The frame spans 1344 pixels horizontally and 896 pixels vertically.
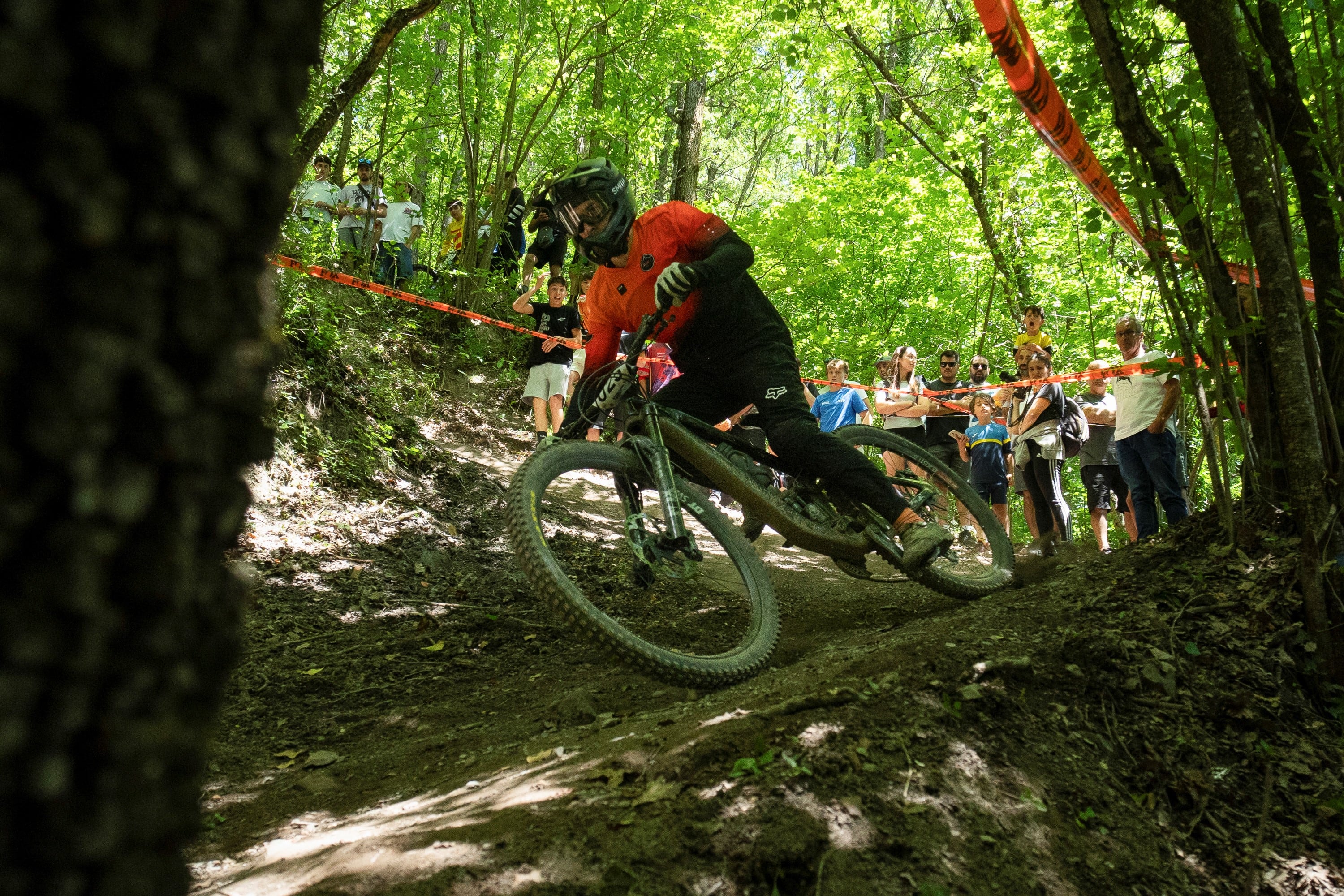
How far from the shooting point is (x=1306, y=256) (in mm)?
3803

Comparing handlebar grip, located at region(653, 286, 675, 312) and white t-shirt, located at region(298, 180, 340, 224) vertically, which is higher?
white t-shirt, located at region(298, 180, 340, 224)

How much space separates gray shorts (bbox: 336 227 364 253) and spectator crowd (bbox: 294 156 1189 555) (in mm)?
19

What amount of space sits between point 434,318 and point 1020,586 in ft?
28.8

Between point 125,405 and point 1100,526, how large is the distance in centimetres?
810

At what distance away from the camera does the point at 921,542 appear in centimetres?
425

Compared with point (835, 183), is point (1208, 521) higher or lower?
lower

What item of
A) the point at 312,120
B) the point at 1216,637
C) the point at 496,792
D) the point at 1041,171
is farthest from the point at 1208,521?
the point at 1041,171

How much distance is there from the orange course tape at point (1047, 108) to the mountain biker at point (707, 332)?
1418 millimetres

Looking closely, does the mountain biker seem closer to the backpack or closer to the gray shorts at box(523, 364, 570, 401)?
the backpack

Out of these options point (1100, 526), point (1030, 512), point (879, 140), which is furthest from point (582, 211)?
point (879, 140)

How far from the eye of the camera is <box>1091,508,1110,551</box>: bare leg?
7461 mm

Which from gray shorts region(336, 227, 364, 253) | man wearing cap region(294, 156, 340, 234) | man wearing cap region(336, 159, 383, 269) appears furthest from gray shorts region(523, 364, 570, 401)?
gray shorts region(336, 227, 364, 253)

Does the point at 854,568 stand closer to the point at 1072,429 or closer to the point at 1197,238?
the point at 1197,238

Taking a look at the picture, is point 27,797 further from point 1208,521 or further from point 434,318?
point 434,318
